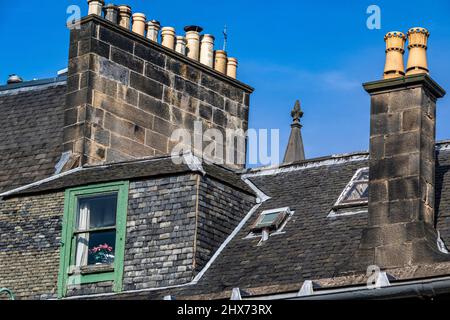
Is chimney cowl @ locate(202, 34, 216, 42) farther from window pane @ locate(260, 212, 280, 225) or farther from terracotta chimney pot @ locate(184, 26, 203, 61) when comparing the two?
window pane @ locate(260, 212, 280, 225)

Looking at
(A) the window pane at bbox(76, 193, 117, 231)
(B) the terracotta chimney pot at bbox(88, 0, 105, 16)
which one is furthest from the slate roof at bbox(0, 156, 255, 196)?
(B) the terracotta chimney pot at bbox(88, 0, 105, 16)

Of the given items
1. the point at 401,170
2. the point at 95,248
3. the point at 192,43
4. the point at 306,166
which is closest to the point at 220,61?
the point at 192,43

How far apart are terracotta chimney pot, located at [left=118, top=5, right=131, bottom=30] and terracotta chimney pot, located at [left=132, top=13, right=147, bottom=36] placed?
115 mm

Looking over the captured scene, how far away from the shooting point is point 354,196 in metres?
28.5

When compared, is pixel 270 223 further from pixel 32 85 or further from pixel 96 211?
pixel 32 85

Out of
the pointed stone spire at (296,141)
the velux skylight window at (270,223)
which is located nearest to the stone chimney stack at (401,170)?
the velux skylight window at (270,223)

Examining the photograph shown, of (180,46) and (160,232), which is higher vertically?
(180,46)

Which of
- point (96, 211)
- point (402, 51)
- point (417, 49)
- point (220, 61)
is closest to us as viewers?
point (417, 49)

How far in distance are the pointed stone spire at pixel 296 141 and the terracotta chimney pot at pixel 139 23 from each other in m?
5.92

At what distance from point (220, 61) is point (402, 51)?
29.5 ft

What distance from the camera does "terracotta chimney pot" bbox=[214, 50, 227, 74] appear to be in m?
35.1

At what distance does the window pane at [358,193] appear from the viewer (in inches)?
1110

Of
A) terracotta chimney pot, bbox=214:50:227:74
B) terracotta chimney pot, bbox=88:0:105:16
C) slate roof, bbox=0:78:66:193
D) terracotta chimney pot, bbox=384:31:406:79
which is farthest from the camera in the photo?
terracotta chimney pot, bbox=214:50:227:74
